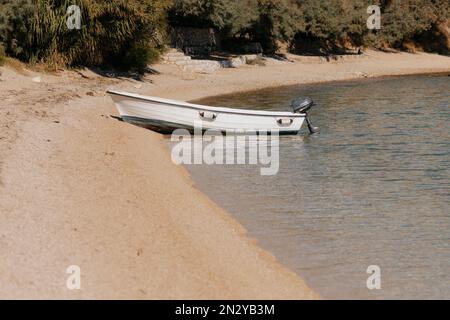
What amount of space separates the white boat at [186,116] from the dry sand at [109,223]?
0.62 m

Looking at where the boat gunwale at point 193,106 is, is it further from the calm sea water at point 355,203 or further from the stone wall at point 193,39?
the stone wall at point 193,39

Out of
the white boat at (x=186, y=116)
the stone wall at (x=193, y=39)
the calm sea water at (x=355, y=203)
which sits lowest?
the calm sea water at (x=355, y=203)

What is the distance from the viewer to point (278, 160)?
1917cm

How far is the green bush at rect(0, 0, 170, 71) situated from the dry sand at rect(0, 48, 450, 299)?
8.90m

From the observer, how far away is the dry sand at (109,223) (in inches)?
355

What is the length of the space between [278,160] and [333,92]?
20.2 m

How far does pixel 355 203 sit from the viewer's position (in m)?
14.3

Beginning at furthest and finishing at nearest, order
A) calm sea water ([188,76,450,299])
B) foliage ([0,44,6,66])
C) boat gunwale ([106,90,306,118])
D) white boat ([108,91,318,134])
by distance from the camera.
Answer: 1. foliage ([0,44,6,66])
2. white boat ([108,91,318,134])
3. boat gunwale ([106,90,306,118])
4. calm sea water ([188,76,450,299])

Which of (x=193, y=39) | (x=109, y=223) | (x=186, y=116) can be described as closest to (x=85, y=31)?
(x=186, y=116)

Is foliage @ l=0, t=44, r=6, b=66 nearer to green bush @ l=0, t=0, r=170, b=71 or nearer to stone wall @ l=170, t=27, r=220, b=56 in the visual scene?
green bush @ l=0, t=0, r=170, b=71

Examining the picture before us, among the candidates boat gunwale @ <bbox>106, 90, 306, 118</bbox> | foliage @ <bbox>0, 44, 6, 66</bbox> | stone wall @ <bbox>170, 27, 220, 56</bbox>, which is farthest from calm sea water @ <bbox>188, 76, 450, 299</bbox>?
stone wall @ <bbox>170, 27, 220, 56</bbox>

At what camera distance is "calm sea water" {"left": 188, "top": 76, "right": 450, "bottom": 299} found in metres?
10.3

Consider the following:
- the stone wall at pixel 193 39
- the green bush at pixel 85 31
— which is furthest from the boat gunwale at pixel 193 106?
the stone wall at pixel 193 39

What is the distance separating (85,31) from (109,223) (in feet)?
75.0
